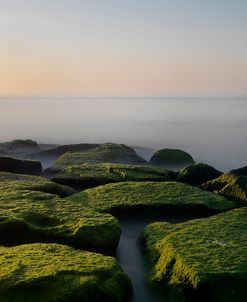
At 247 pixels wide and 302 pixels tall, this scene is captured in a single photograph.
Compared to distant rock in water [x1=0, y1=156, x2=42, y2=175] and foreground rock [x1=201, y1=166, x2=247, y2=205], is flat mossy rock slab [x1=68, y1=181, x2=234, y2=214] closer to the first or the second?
foreground rock [x1=201, y1=166, x2=247, y2=205]

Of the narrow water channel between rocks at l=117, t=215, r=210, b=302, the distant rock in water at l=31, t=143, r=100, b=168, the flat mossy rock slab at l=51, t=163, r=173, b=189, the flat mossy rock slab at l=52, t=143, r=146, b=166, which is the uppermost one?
the flat mossy rock slab at l=51, t=163, r=173, b=189

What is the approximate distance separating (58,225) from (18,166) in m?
13.2

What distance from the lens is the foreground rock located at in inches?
708

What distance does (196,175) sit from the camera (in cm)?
2294

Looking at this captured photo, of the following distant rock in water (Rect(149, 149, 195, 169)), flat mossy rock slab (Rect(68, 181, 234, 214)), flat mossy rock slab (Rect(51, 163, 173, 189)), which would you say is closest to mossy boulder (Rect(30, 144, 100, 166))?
distant rock in water (Rect(149, 149, 195, 169))

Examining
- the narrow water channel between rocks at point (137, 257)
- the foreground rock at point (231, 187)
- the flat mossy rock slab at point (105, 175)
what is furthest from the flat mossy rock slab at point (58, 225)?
the flat mossy rock slab at point (105, 175)

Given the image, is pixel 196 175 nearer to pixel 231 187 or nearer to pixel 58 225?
pixel 231 187

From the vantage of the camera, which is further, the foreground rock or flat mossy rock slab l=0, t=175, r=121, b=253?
the foreground rock

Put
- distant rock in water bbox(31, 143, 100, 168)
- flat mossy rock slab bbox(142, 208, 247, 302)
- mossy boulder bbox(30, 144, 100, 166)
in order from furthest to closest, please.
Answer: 1. mossy boulder bbox(30, 144, 100, 166)
2. distant rock in water bbox(31, 143, 100, 168)
3. flat mossy rock slab bbox(142, 208, 247, 302)

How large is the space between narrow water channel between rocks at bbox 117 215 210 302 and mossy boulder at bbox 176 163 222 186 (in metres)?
6.36

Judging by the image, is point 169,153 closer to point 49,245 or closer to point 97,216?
point 97,216

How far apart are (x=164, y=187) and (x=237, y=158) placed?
22931mm

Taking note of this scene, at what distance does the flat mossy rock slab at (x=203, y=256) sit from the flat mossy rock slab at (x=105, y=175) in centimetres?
828

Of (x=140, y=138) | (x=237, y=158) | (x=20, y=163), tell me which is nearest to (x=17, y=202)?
(x=20, y=163)
